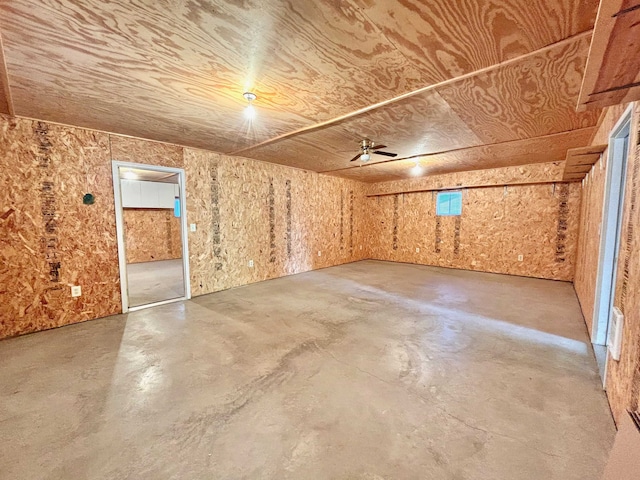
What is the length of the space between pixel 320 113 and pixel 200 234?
2875 mm

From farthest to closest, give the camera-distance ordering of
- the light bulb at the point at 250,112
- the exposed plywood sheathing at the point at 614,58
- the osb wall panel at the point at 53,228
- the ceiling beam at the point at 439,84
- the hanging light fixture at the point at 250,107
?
the osb wall panel at the point at 53,228 → the light bulb at the point at 250,112 → the hanging light fixture at the point at 250,107 → the ceiling beam at the point at 439,84 → the exposed plywood sheathing at the point at 614,58

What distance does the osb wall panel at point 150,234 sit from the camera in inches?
293

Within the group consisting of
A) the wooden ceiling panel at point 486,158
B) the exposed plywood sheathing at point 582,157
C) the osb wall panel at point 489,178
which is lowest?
the exposed plywood sheathing at point 582,157

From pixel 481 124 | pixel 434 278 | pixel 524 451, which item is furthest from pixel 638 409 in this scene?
pixel 434 278

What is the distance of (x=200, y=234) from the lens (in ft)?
14.3

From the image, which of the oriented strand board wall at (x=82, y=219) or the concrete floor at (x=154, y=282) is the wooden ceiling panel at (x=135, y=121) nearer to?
the oriented strand board wall at (x=82, y=219)

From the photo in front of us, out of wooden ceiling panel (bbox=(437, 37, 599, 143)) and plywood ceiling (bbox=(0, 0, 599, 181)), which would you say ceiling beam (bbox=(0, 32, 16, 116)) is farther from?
wooden ceiling panel (bbox=(437, 37, 599, 143))

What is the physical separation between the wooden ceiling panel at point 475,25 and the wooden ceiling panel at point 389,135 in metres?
0.60

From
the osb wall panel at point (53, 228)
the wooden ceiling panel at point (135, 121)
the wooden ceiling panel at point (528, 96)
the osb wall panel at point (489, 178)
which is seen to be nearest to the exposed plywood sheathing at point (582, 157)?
the wooden ceiling panel at point (528, 96)

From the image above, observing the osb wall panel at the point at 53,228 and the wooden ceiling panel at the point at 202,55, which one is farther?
the osb wall panel at the point at 53,228

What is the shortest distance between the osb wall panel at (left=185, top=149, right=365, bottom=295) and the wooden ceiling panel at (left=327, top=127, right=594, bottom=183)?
1068mm

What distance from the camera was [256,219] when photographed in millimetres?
5160

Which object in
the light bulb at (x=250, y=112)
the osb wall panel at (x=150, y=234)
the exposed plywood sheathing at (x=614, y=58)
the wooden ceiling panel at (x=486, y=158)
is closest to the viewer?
the exposed plywood sheathing at (x=614, y=58)

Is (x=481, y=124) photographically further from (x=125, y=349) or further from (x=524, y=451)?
(x=125, y=349)
